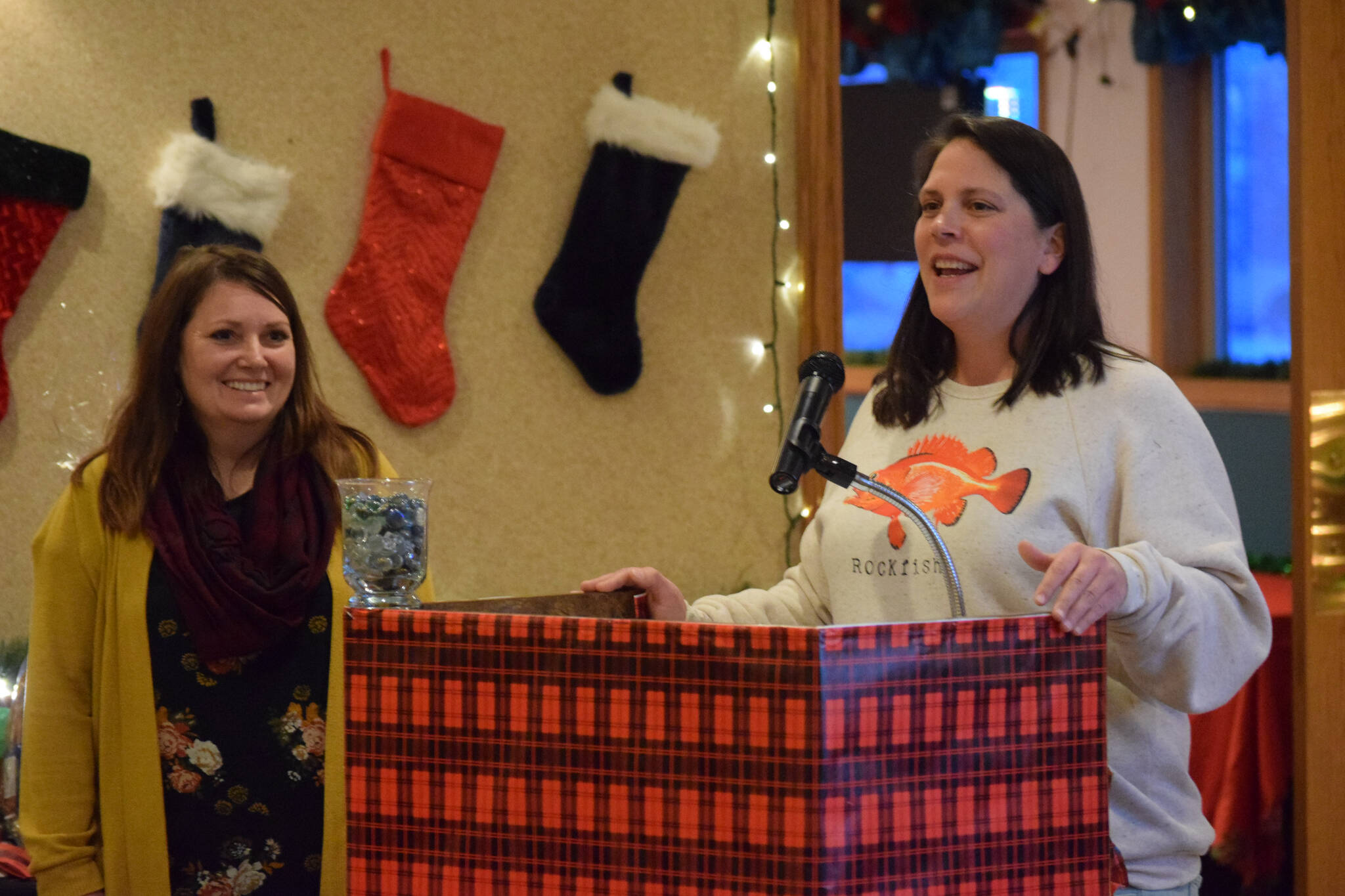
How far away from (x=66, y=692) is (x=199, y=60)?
1.37m

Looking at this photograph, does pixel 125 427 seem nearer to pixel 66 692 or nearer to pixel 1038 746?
pixel 66 692

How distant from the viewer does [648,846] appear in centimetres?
92

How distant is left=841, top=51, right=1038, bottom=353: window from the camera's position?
5.31 metres

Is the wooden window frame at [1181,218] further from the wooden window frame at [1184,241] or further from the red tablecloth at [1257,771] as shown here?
the red tablecloth at [1257,771]

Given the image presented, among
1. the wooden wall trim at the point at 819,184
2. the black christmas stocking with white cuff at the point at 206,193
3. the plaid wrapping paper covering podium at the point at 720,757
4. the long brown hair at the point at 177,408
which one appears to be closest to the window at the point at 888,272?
the wooden wall trim at the point at 819,184

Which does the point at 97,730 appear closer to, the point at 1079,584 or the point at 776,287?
the point at 1079,584

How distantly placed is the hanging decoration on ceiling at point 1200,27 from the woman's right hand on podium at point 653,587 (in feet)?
12.8

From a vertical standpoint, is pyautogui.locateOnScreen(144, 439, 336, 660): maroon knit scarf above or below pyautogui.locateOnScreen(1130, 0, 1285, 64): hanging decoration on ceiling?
below

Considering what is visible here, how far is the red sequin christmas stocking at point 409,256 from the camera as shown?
8.61 feet

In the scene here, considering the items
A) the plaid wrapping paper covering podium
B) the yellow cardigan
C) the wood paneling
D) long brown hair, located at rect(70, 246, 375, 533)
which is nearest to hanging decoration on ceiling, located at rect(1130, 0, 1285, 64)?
the wood paneling

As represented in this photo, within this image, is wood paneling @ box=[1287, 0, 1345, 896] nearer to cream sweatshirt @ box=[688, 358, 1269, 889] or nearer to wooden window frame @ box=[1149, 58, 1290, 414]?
cream sweatshirt @ box=[688, 358, 1269, 889]

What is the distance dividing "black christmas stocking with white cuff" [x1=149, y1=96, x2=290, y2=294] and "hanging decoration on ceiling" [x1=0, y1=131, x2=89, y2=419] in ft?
0.51

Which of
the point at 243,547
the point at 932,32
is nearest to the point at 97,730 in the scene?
the point at 243,547

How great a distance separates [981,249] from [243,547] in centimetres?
105
